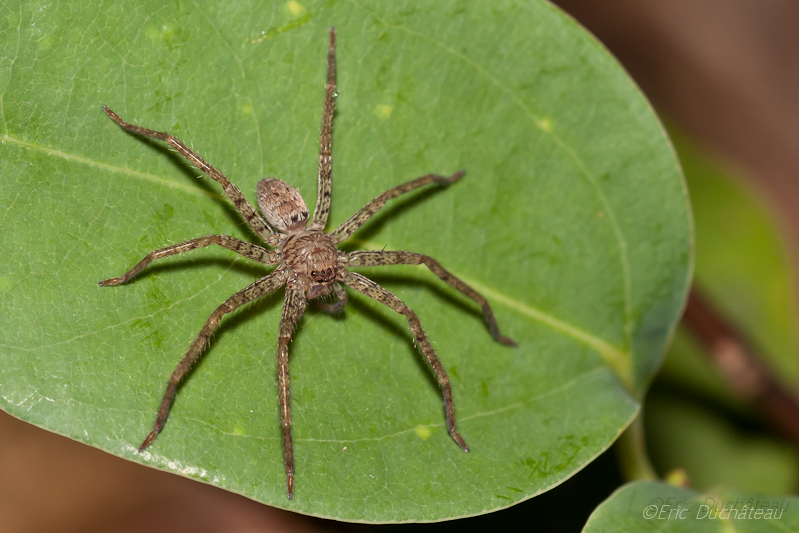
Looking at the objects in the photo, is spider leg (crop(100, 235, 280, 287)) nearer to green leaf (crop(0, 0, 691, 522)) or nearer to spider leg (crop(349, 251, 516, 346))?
green leaf (crop(0, 0, 691, 522))

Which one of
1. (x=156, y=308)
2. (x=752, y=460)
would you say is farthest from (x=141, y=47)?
(x=752, y=460)

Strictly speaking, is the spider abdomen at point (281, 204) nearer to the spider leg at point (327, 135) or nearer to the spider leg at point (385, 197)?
the spider leg at point (327, 135)

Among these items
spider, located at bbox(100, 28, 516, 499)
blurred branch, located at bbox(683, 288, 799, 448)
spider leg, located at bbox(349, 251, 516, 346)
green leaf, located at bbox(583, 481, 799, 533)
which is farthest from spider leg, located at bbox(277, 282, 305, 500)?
blurred branch, located at bbox(683, 288, 799, 448)

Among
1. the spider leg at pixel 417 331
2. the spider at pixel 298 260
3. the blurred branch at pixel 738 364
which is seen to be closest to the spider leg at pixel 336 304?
the spider at pixel 298 260

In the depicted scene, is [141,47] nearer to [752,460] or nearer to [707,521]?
[707,521]

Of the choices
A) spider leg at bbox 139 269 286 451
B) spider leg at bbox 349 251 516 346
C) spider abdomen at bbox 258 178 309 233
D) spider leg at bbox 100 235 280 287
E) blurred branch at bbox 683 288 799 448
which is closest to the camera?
spider leg at bbox 139 269 286 451
